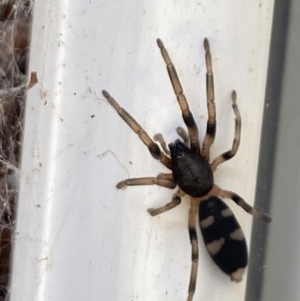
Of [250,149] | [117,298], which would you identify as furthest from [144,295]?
[250,149]

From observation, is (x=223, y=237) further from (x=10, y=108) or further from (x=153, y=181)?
(x=10, y=108)

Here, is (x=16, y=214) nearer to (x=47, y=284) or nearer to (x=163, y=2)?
(x=47, y=284)

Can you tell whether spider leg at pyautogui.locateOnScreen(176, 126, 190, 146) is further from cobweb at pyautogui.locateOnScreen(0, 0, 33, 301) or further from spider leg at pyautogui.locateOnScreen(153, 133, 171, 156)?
cobweb at pyautogui.locateOnScreen(0, 0, 33, 301)

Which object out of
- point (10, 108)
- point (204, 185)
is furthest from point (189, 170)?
point (10, 108)

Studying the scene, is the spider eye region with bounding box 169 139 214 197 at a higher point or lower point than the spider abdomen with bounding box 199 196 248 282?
higher

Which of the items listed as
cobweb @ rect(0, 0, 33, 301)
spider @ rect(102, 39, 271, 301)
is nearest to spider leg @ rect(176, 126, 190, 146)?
spider @ rect(102, 39, 271, 301)
